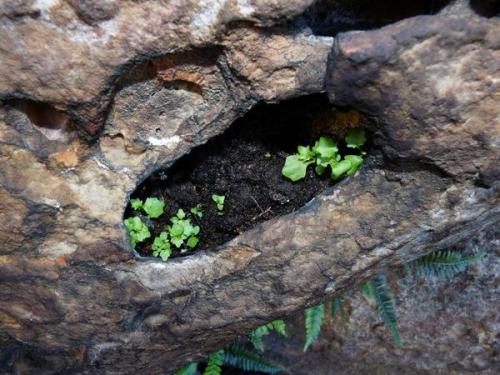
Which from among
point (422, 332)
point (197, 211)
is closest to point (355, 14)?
point (197, 211)

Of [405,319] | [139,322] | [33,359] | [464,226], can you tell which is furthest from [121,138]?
[405,319]

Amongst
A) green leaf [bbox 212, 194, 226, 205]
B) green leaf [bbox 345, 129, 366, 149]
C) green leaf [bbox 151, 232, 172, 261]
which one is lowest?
green leaf [bbox 151, 232, 172, 261]

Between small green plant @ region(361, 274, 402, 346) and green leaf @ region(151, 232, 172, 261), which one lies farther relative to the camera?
small green plant @ region(361, 274, 402, 346)

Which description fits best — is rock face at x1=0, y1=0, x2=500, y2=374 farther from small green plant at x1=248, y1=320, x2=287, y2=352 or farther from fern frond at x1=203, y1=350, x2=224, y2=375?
fern frond at x1=203, y1=350, x2=224, y2=375

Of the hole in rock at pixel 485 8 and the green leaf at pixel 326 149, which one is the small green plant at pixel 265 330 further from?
the hole in rock at pixel 485 8

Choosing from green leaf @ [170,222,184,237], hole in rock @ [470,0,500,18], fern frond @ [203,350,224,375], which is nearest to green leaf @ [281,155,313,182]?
green leaf @ [170,222,184,237]

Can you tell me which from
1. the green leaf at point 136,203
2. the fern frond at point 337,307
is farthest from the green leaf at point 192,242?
the fern frond at point 337,307

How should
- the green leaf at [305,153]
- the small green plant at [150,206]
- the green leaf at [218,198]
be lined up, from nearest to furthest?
the green leaf at [305,153], the small green plant at [150,206], the green leaf at [218,198]

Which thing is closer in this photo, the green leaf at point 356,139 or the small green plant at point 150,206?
the green leaf at point 356,139
